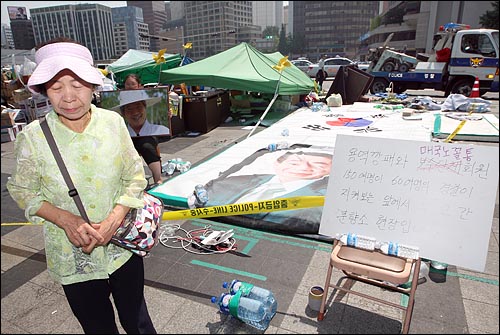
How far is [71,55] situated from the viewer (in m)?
1.52

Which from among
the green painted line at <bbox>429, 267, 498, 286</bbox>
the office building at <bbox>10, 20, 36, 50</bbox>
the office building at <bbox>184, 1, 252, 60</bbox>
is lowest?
the green painted line at <bbox>429, 267, 498, 286</bbox>

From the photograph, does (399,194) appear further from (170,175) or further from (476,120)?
(476,120)

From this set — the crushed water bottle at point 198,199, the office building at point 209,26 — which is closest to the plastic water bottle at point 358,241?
the crushed water bottle at point 198,199

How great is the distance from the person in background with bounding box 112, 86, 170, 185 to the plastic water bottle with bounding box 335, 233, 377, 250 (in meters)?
3.62

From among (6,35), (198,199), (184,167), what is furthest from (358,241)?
(184,167)

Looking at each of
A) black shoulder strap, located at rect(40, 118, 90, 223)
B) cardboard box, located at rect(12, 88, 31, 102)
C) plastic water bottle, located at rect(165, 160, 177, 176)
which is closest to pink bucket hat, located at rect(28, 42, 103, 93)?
black shoulder strap, located at rect(40, 118, 90, 223)

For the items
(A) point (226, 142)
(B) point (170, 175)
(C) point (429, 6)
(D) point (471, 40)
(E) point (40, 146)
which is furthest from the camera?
(C) point (429, 6)

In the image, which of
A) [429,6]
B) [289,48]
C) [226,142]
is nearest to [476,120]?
[226,142]

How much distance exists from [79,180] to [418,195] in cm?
212

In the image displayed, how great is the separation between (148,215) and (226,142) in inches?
261

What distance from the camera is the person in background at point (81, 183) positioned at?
153 cm

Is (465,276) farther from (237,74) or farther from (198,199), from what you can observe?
(237,74)

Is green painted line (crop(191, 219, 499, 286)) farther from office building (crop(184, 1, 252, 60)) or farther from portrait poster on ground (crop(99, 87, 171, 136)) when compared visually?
office building (crop(184, 1, 252, 60))

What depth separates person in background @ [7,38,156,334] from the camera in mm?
1526
